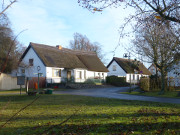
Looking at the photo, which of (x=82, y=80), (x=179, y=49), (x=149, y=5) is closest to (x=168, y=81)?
(x=179, y=49)

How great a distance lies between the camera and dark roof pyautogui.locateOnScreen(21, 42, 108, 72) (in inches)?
→ 1362

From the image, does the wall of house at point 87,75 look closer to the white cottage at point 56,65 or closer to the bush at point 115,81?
the white cottage at point 56,65

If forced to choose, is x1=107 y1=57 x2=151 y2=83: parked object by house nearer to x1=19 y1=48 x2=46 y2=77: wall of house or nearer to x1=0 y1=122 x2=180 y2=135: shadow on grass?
x1=19 y1=48 x2=46 y2=77: wall of house

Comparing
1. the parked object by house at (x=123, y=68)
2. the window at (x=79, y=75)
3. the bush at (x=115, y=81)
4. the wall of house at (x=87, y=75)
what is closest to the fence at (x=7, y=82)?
the wall of house at (x=87, y=75)

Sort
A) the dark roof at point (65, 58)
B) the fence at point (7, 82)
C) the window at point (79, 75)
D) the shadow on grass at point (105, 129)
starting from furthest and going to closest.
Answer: the window at point (79, 75)
the dark roof at point (65, 58)
the fence at point (7, 82)
the shadow on grass at point (105, 129)

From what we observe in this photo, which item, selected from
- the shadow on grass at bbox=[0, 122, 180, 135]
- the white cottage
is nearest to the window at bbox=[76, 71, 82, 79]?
the white cottage

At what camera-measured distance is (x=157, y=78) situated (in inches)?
1088

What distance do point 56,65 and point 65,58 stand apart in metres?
4.36

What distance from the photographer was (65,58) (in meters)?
38.5

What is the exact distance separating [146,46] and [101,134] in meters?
20.8

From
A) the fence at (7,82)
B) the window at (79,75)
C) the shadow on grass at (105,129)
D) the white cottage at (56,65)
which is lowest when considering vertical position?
the shadow on grass at (105,129)

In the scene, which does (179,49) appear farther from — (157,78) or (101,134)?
(157,78)

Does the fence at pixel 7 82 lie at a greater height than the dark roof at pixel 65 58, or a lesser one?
lesser

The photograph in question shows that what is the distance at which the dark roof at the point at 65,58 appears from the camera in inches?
1362
